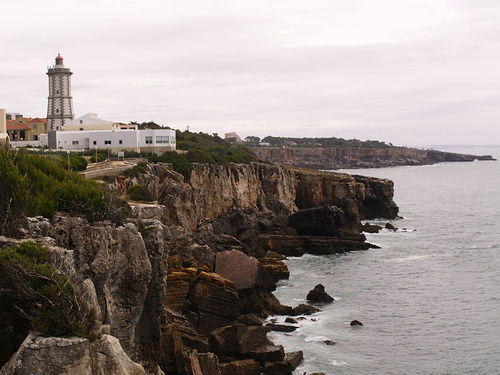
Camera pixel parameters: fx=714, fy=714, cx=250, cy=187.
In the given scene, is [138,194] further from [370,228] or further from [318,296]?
[370,228]

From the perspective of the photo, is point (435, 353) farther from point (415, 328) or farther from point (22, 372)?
point (22, 372)

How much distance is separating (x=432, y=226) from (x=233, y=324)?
4851cm

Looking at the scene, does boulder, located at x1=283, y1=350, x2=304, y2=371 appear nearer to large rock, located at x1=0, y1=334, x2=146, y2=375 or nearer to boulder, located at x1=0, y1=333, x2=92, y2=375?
large rock, located at x1=0, y1=334, x2=146, y2=375

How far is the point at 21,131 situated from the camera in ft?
253

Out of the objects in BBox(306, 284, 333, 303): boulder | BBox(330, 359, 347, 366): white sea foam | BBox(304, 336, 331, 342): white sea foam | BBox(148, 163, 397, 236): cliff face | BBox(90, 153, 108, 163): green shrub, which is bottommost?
BBox(330, 359, 347, 366): white sea foam

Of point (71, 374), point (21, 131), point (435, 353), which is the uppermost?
point (21, 131)

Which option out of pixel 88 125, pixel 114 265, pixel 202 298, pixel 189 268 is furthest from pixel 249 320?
pixel 88 125

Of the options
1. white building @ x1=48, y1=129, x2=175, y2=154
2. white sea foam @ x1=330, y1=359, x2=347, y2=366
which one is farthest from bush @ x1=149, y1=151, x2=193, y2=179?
→ white sea foam @ x1=330, y1=359, x2=347, y2=366

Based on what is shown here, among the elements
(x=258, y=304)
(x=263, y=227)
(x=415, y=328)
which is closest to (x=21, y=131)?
(x=263, y=227)

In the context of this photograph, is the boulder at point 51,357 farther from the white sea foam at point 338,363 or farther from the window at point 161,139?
the window at point 161,139

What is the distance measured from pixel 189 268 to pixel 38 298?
61.9ft

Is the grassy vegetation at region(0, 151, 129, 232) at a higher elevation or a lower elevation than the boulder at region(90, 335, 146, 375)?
higher

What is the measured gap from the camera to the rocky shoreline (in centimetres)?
1473

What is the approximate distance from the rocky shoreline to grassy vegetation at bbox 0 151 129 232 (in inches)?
22.0
